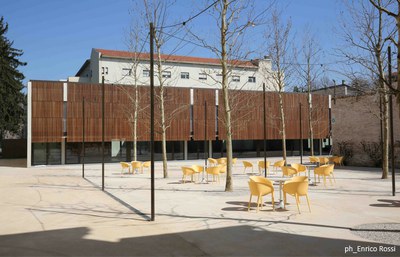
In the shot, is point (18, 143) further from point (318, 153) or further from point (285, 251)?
point (285, 251)

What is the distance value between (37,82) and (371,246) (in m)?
29.5

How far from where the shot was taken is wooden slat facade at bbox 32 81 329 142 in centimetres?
3030

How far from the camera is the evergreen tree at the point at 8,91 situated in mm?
40719

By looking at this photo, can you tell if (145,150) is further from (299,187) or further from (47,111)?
(299,187)

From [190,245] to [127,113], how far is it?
27158mm

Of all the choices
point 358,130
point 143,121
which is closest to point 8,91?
point 143,121

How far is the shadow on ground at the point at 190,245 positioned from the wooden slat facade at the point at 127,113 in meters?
19.9

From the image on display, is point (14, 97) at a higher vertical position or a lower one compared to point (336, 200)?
higher

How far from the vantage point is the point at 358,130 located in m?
26.0

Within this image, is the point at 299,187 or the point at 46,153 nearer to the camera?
the point at 299,187

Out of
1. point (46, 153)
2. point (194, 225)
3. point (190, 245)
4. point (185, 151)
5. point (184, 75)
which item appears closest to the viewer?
point (190, 245)

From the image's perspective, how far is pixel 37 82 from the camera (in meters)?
30.1

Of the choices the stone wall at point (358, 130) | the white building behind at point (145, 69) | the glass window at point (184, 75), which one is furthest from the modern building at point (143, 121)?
the glass window at point (184, 75)

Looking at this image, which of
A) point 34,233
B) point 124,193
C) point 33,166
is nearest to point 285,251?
point 34,233
